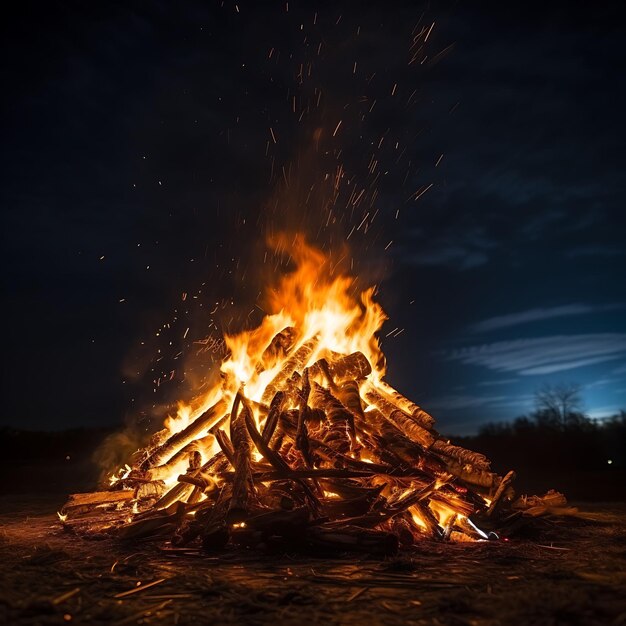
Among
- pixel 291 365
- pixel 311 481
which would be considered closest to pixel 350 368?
pixel 291 365

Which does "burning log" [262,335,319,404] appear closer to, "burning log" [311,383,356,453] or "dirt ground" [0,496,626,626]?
"burning log" [311,383,356,453]

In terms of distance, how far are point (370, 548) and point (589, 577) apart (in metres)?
1.81

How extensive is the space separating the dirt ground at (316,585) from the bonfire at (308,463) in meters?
0.35

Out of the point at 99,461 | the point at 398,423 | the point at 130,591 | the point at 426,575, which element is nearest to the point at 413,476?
the point at 398,423

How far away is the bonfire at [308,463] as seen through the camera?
17.7 ft

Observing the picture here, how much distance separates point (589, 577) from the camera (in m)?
4.21

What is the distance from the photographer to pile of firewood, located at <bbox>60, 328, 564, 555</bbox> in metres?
5.20

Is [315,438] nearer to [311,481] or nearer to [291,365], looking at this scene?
[311,481]

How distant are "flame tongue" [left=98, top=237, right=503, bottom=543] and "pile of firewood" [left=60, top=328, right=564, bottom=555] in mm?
18

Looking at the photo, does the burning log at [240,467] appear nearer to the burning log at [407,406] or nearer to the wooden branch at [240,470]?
the wooden branch at [240,470]

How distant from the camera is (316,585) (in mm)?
3941

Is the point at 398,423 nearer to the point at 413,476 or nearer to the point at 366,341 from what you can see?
the point at 413,476

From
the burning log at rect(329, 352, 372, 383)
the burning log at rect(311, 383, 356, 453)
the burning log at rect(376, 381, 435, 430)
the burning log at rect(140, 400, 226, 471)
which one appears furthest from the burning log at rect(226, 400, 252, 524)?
the burning log at rect(376, 381, 435, 430)

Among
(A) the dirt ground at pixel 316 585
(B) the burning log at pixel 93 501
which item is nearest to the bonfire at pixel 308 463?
(B) the burning log at pixel 93 501
